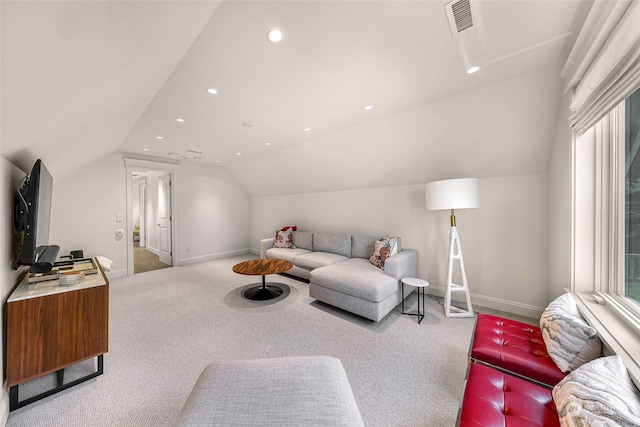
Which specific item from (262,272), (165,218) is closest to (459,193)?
(262,272)

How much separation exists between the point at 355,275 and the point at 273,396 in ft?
6.02

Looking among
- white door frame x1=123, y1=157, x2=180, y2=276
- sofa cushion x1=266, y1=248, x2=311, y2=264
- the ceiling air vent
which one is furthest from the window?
white door frame x1=123, y1=157, x2=180, y2=276

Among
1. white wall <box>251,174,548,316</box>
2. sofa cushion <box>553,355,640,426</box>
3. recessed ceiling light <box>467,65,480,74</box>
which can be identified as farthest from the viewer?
white wall <box>251,174,548,316</box>

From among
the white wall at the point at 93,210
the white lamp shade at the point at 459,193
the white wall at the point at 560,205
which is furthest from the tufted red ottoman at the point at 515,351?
the white wall at the point at 93,210

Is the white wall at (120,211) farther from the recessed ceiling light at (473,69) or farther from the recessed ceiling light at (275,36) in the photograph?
the recessed ceiling light at (473,69)

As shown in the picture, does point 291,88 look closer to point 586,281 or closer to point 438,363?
point 438,363

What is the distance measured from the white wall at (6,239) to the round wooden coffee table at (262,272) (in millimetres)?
1802

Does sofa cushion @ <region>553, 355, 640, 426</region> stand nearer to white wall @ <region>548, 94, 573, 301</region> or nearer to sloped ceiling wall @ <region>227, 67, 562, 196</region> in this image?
white wall @ <region>548, 94, 573, 301</region>

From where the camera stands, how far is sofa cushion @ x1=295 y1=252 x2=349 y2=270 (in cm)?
356

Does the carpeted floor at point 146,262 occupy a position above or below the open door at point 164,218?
below

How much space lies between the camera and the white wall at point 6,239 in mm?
1387

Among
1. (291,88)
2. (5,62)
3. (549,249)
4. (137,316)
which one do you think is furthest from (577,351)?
(137,316)

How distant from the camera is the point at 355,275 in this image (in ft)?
8.72

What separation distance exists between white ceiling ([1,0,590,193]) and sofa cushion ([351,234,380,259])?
6.50ft
